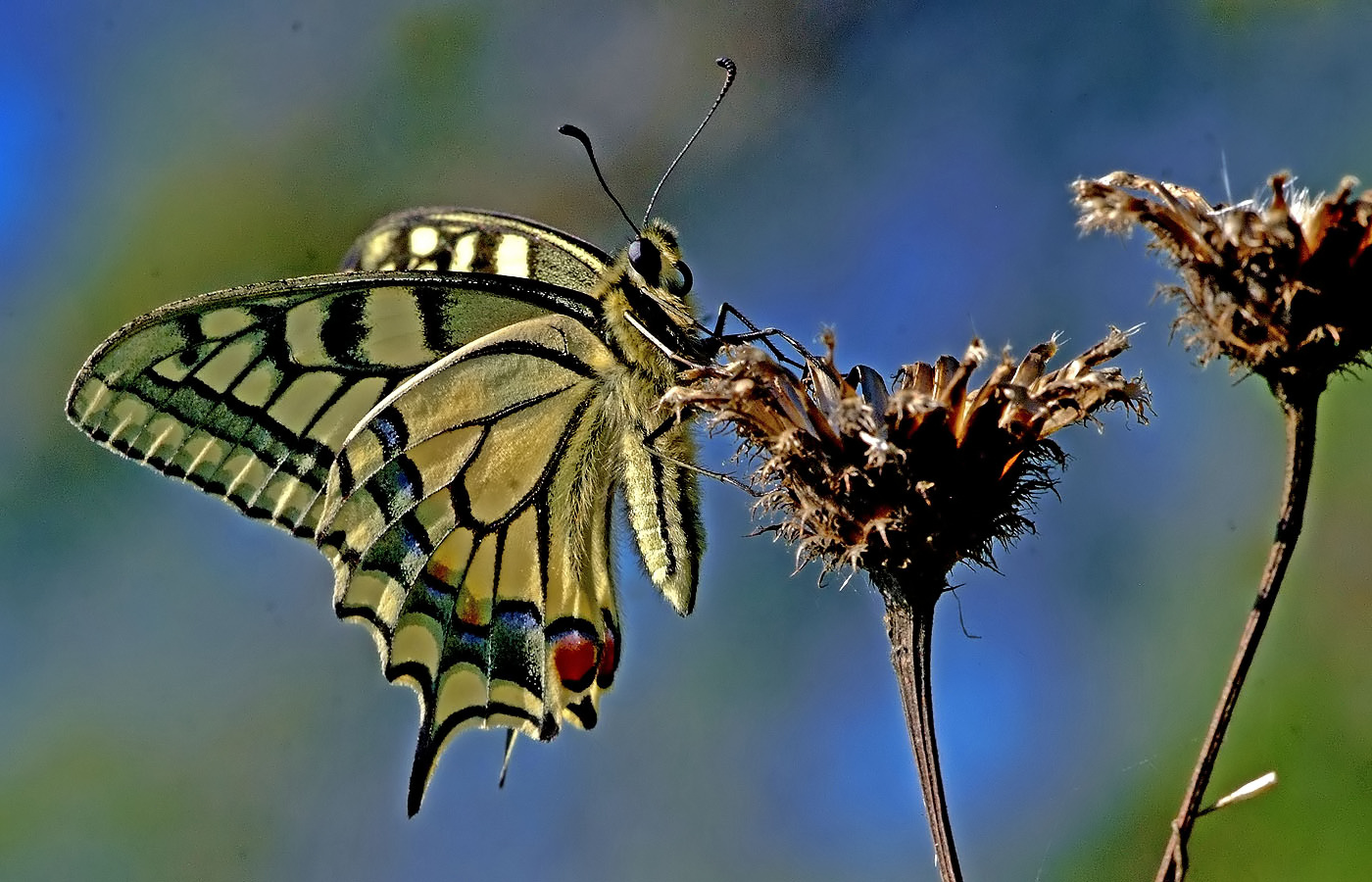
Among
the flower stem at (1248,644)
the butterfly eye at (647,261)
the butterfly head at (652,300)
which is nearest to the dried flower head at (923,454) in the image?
the flower stem at (1248,644)

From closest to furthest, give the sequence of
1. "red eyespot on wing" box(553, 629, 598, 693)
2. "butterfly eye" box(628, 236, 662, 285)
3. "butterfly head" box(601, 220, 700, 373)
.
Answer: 1. "butterfly head" box(601, 220, 700, 373)
2. "butterfly eye" box(628, 236, 662, 285)
3. "red eyespot on wing" box(553, 629, 598, 693)

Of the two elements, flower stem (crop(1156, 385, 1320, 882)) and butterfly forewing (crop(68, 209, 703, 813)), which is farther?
butterfly forewing (crop(68, 209, 703, 813))

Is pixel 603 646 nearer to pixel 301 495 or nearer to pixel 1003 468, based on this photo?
pixel 301 495

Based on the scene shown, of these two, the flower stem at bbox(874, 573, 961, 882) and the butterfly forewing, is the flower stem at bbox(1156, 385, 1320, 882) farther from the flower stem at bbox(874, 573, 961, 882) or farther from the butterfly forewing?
the butterfly forewing

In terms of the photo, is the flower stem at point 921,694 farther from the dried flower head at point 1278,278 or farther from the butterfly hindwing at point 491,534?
the butterfly hindwing at point 491,534

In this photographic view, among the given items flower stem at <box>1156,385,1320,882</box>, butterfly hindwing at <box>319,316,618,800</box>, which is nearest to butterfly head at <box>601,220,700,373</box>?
butterfly hindwing at <box>319,316,618,800</box>

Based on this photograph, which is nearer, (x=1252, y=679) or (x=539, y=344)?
(x=539, y=344)

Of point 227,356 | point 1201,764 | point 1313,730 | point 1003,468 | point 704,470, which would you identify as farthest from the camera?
point 1313,730

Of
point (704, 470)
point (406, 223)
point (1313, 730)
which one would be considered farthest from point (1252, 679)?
point (406, 223)
